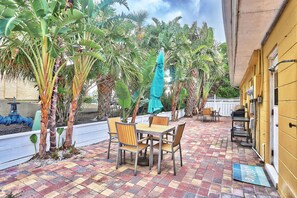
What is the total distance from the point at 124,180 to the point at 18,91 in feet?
29.0

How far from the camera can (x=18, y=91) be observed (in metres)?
9.02

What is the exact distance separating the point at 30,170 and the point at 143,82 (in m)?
4.36

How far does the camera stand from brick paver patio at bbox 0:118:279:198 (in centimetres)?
273

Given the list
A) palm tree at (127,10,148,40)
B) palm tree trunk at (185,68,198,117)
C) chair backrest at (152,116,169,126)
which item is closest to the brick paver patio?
chair backrest at (152,116,169,126)

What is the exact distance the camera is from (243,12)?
2686 mm

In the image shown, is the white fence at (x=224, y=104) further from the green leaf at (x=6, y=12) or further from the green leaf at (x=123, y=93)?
the green leaf at (x=6, y=12)

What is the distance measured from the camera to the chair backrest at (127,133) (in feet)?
11.4

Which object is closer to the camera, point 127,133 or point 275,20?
point 275,20

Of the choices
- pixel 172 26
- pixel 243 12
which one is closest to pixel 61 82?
pixel 243 12

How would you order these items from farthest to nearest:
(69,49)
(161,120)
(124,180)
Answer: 1. (161,120)
2. (69,49)
3. (124,180)

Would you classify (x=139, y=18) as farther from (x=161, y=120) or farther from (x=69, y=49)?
(x=161, y=120)

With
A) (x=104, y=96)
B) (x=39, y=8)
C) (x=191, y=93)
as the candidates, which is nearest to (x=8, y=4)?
(x=39, y=8)

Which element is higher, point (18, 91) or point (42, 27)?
point (42, 27)

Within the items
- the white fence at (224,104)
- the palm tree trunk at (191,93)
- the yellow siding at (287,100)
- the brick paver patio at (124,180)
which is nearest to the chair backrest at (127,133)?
the brick paver patio at (124,180)
